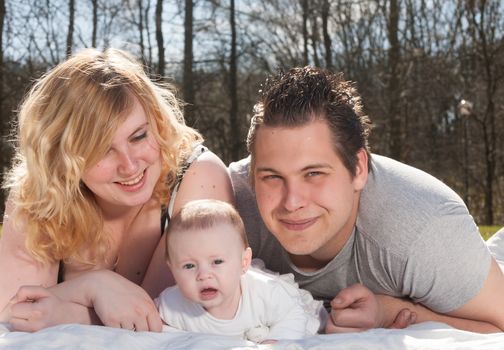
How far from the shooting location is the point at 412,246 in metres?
2.78

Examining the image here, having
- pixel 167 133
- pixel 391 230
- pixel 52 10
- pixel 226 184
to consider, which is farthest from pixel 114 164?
pixel 52 10

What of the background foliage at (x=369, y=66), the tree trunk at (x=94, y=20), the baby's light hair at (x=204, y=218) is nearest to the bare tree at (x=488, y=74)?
the background foliage at (x=369, y=66)

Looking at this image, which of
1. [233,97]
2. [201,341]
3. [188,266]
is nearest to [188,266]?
[188,266]

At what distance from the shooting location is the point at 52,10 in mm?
15398

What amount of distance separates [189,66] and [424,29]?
637 centimetres

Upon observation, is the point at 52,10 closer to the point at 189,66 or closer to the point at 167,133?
the point at 189,66

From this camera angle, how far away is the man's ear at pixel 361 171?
2.90 meters

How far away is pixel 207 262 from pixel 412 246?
2.72ft

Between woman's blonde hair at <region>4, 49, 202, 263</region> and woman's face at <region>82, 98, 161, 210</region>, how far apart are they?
0.11ft

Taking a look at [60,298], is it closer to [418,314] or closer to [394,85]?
[418,314]

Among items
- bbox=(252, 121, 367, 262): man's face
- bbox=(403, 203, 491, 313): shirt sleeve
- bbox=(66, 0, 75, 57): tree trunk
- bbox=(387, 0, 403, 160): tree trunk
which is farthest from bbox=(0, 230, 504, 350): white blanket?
bbox=(66, 0, 75, 57): tree trunk

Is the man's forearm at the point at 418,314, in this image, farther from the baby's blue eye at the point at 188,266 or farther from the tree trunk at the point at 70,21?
the tree trunk at the point at 70,21

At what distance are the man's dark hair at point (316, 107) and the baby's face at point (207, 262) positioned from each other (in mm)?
521

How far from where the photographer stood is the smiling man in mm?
2777
